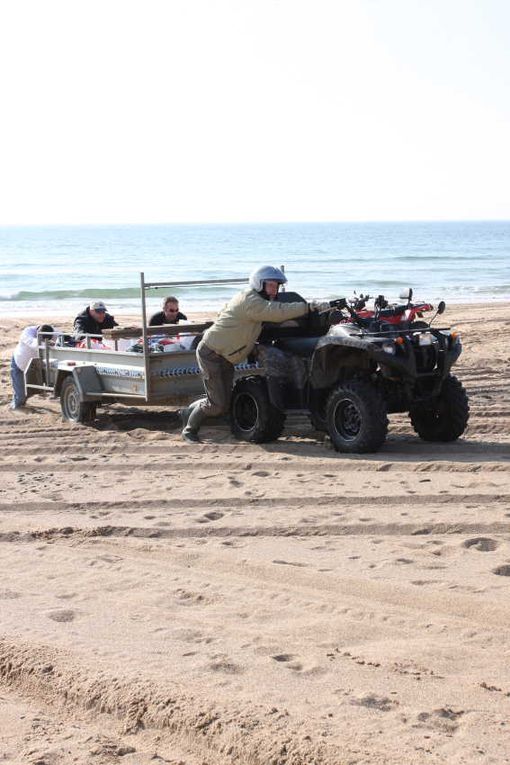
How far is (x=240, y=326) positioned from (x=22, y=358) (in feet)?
10.8

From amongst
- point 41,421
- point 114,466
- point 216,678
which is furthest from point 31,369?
point 216,678

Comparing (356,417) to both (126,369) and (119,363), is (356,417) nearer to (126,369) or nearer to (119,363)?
Result: (126,369)

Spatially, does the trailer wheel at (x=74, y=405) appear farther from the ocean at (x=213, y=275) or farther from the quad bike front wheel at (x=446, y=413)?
the ocean at (x=213, y=275)

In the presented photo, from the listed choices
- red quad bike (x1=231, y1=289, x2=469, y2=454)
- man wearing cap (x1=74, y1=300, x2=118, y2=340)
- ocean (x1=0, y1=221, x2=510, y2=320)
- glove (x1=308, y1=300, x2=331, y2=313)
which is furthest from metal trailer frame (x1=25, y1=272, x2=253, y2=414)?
ocean (x1=0, y1=221, x2=510, y2=320)

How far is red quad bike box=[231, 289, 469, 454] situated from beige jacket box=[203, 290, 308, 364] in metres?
0.20

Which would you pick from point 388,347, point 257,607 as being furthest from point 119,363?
point 257,607

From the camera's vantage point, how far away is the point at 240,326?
9586mm

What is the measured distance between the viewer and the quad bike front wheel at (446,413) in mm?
9414

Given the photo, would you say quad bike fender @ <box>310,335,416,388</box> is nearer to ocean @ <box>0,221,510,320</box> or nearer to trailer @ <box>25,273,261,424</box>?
trailer @ <box>25,273,261,424</box>

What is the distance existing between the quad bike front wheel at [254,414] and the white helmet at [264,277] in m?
0.80

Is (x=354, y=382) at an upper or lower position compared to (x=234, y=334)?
lower

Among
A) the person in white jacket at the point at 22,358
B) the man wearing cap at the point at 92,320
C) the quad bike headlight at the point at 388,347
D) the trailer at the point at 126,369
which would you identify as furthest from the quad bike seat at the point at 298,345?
the person in white jacket at the point at 22,358

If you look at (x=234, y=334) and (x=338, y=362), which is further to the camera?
(x=234, y=334)

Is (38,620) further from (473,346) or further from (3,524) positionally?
(473,346)
